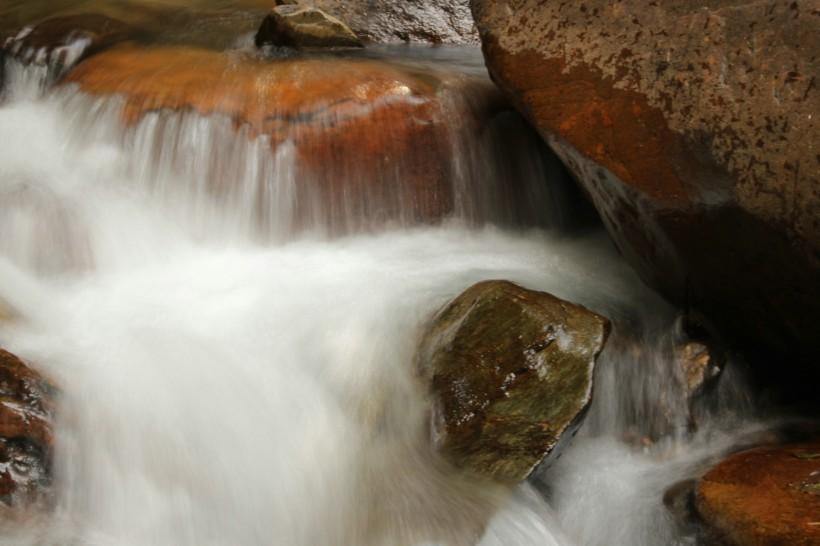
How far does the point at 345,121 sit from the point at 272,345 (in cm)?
169

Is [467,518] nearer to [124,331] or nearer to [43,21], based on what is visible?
[124,331]

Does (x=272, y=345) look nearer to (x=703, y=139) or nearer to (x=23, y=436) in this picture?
(x=23, y=436)

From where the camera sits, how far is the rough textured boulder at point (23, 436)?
3141mm

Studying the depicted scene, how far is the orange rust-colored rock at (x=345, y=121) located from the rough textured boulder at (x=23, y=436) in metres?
2.23

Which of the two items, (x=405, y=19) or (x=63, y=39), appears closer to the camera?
(x=63, y=39)

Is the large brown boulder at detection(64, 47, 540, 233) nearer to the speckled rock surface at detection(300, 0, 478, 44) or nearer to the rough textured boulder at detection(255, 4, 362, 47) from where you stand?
the rough textured boulder at detection(255, 4, 362, 47)

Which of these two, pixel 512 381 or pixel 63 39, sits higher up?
pixel 63 39

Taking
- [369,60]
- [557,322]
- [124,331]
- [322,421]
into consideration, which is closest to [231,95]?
[369,60]

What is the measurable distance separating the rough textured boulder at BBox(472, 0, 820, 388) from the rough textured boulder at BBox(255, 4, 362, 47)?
2.42 meters

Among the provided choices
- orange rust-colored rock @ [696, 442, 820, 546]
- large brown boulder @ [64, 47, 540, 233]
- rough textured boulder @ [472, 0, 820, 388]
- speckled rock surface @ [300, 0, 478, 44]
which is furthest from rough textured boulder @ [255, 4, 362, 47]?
orange rust-colored rock @ [696, 442, 820, 546]

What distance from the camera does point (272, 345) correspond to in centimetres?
420

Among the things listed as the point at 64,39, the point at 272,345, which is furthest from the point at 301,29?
the point at 272,345

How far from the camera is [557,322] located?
11.9ft

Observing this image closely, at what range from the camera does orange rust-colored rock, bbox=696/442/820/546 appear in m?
2.83
